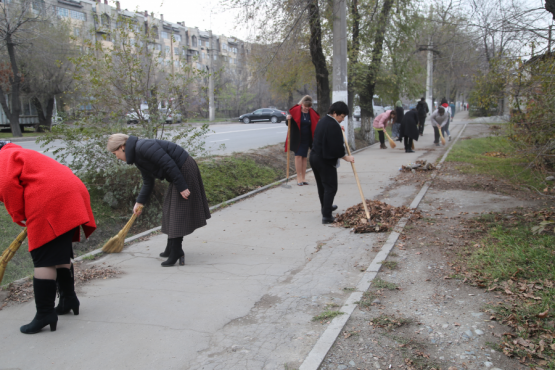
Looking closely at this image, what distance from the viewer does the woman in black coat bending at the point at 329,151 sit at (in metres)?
6.57

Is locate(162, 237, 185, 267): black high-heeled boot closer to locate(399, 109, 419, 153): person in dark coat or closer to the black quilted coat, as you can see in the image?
the black quilted coat

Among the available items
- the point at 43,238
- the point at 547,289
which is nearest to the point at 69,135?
the point at 43,238

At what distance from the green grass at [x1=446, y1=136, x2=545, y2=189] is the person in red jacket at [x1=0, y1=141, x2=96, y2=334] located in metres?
7.01

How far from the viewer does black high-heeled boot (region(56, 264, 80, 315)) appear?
3756 millimetres

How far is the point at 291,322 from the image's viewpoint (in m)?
3.70

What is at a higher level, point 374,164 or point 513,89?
point 513,89

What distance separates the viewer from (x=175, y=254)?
16.7ft

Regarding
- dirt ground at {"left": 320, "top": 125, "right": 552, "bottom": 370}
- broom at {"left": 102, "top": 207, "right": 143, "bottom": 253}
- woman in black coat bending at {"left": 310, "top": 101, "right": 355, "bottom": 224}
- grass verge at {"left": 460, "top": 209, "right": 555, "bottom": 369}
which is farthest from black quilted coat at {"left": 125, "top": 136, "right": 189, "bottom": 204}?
grass verge at {"left": 460, "top": 209, "right": 555, "bottom": 369}

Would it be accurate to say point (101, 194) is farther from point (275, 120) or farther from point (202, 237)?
point (275, 120)

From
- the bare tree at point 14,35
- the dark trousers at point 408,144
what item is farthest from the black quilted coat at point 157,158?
the bare tree at point 14,35

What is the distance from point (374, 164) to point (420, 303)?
9.33m

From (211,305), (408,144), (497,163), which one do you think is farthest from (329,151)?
(408,144)

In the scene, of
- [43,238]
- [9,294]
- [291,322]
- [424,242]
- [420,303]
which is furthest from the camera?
[424,242]

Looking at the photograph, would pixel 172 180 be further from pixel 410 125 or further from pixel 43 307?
pixel 410 125
